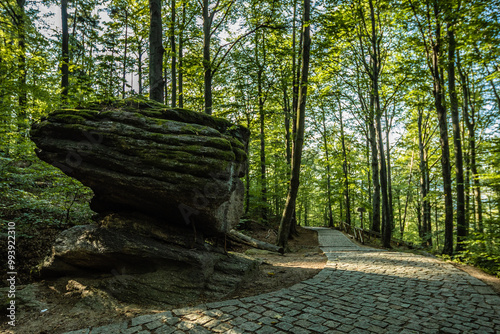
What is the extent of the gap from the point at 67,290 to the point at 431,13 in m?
13.4

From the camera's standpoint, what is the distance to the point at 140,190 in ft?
15.2

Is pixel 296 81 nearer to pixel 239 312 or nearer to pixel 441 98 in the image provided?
pixel 441 98

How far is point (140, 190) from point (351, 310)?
4180 mm

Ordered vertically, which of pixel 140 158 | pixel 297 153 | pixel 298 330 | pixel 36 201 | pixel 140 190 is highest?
Answer: pixel 297 153

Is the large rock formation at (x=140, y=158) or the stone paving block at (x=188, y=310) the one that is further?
the large rock formation at (x=140, y=158)

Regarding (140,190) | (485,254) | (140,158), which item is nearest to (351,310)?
(140,190)

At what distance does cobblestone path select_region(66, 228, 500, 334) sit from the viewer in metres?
3.49

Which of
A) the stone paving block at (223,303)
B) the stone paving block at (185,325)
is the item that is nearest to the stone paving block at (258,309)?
the stone paving block at (223,303)

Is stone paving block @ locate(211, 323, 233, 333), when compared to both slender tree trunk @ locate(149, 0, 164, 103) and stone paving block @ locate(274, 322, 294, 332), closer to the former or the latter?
stone paving block @ locate(274, 322, 294, 332)

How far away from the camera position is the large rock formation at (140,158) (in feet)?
15.1

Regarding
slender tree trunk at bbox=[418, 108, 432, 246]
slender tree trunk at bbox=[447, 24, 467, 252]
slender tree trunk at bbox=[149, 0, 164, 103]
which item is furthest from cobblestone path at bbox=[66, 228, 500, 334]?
slender tree trunk at bbox=[418, 108, 432, 246]

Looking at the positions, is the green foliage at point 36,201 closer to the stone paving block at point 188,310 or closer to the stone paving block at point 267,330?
the stone paving block at point 188,310

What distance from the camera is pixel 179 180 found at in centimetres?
461

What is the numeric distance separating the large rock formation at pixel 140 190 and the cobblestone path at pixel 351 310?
79 cm
